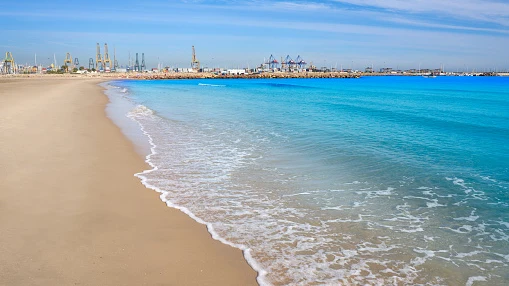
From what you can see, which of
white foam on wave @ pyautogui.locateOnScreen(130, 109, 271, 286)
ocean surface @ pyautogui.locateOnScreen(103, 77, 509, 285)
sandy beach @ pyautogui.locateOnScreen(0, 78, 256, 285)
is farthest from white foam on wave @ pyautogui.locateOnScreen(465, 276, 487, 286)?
sandy beach @ pyautogui.locateOnScreen(0, 78, 256, 285)

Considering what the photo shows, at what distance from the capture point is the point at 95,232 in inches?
220

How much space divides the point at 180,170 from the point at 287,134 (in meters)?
7.05

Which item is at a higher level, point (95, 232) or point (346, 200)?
point (95, 232)

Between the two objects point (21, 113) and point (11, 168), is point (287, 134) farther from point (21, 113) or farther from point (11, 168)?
point (21, 113)

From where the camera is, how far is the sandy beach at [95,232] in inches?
176

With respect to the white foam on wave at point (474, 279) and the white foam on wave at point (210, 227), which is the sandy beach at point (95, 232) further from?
the white foam on wave at point (474, 279)

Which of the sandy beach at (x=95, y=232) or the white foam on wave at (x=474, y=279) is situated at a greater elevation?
the sandy beach at (x=95, y=232)

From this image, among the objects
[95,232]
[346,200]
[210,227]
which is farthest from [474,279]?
[95,232]

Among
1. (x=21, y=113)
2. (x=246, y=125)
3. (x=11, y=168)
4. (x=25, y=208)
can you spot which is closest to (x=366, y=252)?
(x=25, y=208)

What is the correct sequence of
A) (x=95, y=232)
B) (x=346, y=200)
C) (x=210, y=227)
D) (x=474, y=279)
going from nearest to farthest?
1. (x=474, y=279)
2. (x=95, y=232)
3. (x=210, y=227)
4. (x=346, y=200)

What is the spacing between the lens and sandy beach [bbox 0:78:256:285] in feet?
14.7

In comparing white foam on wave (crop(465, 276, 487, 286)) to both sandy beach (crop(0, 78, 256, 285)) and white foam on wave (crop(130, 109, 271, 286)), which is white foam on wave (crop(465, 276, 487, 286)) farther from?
sandy beach (crop(0, 78, 256, 285))

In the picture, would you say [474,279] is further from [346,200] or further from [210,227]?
[210,227]

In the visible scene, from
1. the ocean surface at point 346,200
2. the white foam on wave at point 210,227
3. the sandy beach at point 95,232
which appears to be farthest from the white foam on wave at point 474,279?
the sandy beach at point 95,232
